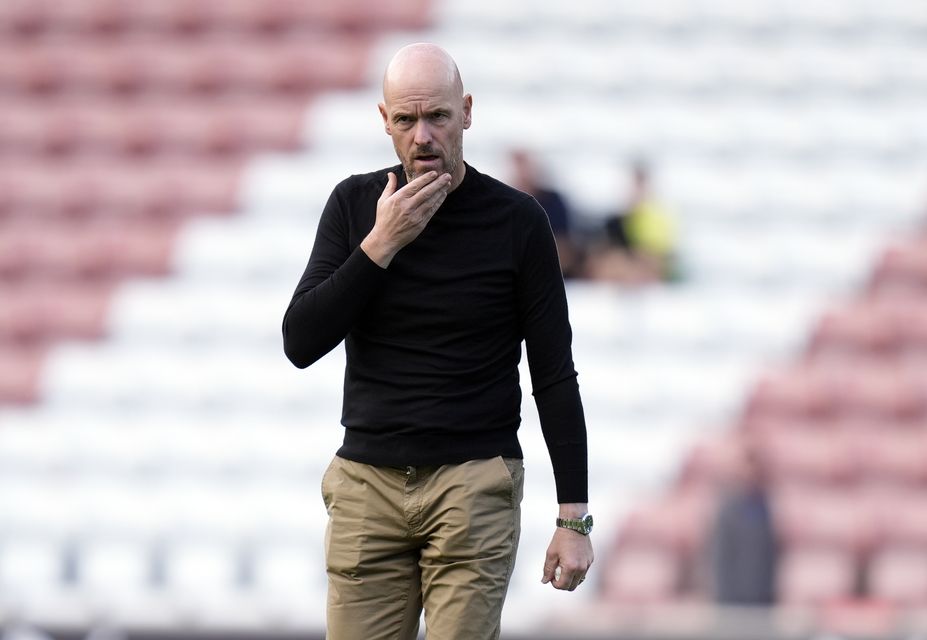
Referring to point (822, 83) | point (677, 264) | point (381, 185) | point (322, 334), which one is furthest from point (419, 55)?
point (822, 83)

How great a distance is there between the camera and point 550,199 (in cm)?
718

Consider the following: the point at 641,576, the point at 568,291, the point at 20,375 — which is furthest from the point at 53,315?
the point at 641,576

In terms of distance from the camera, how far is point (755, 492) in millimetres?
6219

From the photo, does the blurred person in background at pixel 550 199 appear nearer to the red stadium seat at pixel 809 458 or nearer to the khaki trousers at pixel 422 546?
the red stadium seat at pixel 809 458

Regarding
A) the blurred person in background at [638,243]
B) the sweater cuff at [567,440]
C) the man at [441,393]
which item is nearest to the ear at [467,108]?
the man at [441,393]

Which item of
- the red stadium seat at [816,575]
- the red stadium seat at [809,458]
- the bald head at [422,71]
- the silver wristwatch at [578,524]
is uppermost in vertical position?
the bald head at [422,71]

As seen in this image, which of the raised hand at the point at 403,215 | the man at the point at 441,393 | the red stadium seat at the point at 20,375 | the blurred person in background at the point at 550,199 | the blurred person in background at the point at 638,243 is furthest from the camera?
the red stadium seat at the point at 20,375

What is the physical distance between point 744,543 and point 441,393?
3.81m

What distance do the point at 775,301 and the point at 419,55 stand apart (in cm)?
546

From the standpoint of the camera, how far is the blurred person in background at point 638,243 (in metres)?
7.38

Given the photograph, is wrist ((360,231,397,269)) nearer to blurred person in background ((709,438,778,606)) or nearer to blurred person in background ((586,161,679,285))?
blurred person in background ((709,438,778,606))

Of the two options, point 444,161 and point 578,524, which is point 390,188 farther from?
point 578,524

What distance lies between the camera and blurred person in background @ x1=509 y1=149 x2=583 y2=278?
715cm

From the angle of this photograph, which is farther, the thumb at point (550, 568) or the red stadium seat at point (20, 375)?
the red stadium seat at point (20, 375)
